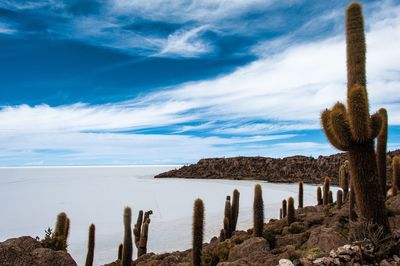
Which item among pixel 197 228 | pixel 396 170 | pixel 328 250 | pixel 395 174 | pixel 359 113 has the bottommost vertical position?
pixel 328 250

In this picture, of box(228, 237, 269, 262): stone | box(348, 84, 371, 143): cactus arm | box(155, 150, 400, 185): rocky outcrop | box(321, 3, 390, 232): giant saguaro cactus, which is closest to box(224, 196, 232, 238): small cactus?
box(228, 237, 269, 262): stone

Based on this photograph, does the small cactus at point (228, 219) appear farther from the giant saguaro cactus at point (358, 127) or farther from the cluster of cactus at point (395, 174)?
the giant saguaro cactus at point (358, 127)

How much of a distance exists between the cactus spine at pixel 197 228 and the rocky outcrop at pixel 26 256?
5217 mm

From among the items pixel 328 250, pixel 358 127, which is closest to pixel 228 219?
pixel 328 250

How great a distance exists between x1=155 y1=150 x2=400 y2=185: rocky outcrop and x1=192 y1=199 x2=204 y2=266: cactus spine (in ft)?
180

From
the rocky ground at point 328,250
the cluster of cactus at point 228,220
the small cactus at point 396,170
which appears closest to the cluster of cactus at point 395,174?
the small cactus at point 396,170

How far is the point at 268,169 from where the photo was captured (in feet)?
290

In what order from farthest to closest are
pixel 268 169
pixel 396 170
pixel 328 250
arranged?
1. pixel 268 169
2. pixel 396 170
3. pixel 328 250

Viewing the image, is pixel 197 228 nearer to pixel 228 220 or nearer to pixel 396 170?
pixel 228 220

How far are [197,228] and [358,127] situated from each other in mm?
6170

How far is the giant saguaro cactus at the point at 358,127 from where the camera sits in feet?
35.9

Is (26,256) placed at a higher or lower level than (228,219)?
higher

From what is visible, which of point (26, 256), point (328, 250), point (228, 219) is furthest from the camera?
point (228, 219)

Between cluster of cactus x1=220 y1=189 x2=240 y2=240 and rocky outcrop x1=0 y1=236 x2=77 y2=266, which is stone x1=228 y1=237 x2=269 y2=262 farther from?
rocky outcrop x1=0 y1=236 x2=77 y2=266
